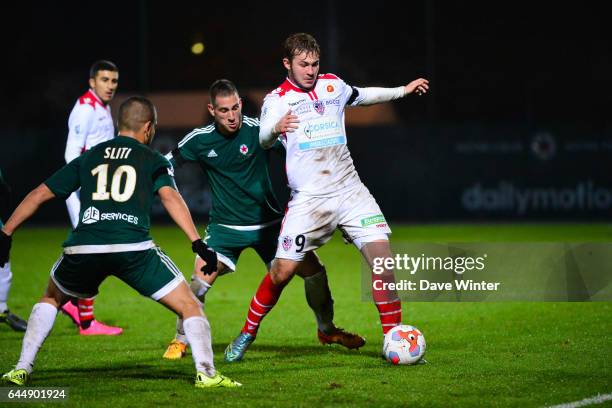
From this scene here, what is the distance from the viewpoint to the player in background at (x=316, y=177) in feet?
27.3

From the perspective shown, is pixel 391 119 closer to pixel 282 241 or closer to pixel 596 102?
pixel 596 102

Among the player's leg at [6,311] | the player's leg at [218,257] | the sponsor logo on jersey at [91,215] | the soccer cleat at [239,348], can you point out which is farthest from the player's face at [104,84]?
the sponsor logo on jersey at [91,215]

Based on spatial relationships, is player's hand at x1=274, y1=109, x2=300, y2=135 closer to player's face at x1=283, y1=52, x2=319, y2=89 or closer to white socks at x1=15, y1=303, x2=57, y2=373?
player's face at x1=283, y1=52, x2=319, y2=89

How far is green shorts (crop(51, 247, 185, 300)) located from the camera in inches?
284

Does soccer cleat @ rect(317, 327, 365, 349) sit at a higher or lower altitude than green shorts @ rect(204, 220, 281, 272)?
lower

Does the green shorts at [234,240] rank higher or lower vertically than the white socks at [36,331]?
higher

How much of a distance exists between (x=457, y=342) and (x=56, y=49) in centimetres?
2448

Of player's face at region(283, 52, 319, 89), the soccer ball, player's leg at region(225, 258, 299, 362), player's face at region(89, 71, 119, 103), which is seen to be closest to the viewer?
the soccer ball

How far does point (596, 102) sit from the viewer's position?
28438 mm

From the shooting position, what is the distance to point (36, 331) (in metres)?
7.38

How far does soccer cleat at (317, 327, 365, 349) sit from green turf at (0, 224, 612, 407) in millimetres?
80

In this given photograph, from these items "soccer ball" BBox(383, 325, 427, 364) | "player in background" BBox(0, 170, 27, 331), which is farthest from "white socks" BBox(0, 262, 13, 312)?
"soccer ball" BBox(383, 325, 427, 364)

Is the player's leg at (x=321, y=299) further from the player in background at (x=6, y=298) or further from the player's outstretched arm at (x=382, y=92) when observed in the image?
the player in background at (x=6, y=298)

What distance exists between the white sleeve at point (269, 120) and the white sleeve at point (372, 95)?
685 millimetres
